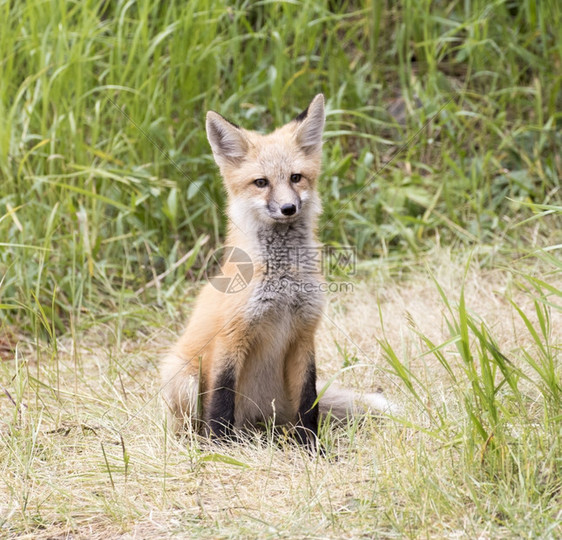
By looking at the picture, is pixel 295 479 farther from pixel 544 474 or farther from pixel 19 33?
pixel 19 33

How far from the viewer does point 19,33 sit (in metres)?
4.85

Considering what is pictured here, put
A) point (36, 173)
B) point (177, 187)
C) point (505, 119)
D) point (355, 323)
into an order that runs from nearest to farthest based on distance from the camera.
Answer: point (355, 323) < point (36, 173) < point (177, 187) < point (505, 119)

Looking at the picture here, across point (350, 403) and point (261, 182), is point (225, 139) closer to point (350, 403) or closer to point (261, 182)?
point (261, 182)

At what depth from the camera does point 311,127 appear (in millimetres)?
3227

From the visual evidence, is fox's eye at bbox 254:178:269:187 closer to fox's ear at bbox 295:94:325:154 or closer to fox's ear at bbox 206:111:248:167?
fox's ear at bbox 206:111:248:167

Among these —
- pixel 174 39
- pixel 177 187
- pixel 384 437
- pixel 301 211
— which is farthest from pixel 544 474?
pixel 174 39

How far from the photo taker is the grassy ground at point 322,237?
7.52ft

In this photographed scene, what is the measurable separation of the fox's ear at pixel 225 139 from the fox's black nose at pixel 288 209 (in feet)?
1.29

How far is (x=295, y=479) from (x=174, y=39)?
11.3 ft

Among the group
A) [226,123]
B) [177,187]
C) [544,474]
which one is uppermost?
[226,123]

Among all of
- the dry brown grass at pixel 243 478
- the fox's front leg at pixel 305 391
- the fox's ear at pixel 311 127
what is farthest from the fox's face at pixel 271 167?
Result: the dry brown grass at pixel 243 478

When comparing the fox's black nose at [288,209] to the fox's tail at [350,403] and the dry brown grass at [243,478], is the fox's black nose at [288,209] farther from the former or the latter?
the fox's tail at [350,403]

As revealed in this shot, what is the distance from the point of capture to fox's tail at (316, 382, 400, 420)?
10.2 ft

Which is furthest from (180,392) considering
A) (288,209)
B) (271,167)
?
(271,167)
